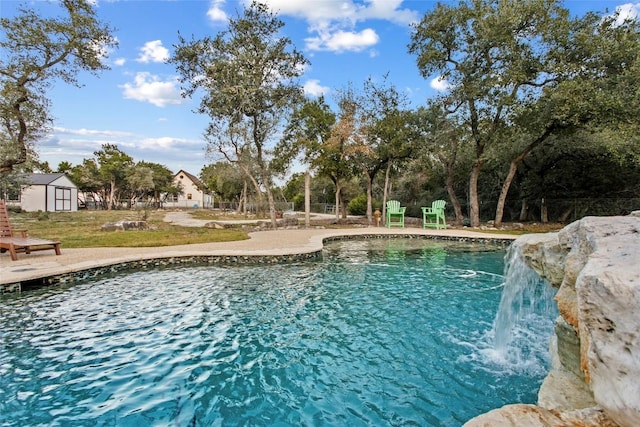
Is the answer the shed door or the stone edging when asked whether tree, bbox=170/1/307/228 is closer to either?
the stone edging

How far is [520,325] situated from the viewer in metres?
4.22

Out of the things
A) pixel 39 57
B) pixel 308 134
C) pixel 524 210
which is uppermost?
pixel 39 57

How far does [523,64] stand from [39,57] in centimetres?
1537

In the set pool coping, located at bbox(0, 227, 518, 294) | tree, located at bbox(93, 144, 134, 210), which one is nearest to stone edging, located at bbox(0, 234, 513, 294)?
pool coping, located at bbox(0, 227, 518, 294)

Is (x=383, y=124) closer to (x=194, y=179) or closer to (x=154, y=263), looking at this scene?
(x=154, y=263)

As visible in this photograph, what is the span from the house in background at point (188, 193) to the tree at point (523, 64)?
1595 inches

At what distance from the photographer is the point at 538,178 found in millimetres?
16234

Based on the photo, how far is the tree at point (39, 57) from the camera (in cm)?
983

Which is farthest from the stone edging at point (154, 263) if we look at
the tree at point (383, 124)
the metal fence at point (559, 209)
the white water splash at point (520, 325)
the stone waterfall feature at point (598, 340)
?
the metal fence at point (559, 209)

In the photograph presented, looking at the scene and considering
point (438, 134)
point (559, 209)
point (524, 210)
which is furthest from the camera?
point (524, 210)

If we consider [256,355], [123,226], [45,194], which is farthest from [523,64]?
[45,194]

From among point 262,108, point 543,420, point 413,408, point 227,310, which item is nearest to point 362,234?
point 262,108

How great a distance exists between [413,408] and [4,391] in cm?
308

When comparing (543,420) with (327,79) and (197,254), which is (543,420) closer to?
(197,254)
